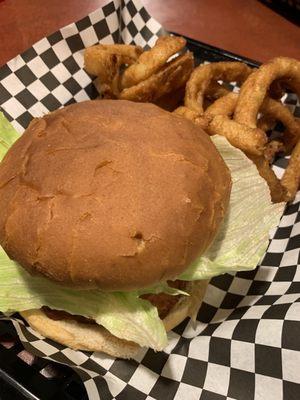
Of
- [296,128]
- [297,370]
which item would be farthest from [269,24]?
[297,370]

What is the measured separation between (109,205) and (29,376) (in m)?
0.63

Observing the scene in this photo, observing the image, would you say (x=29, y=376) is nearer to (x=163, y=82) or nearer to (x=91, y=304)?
(x=91, y=304)

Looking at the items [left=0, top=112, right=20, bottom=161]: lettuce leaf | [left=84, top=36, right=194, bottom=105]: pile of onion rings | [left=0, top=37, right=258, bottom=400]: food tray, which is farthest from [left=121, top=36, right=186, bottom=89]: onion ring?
[left=0, top=37, right=258, bottom=400]: food tray

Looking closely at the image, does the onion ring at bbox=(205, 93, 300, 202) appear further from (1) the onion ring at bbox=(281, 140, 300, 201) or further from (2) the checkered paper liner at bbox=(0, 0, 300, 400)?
(2) the checkered paper liner at bbox=(0, 0, 300, 400)

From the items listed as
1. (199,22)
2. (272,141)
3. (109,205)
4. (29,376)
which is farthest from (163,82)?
(199,22)

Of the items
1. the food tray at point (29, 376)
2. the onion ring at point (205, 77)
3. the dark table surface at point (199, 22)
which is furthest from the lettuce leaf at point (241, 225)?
the dark table surface at point (199, 22)

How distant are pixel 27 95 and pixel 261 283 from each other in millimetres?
1239

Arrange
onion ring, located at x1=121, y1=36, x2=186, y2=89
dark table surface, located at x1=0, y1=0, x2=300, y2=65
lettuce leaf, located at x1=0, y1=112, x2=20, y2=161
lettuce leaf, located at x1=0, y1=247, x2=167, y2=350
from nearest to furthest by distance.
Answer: lettuce leaf, located at x1=0, y1=247, x2=167, y2=350 → lettuce leaf, located at x1=0, y1=112, x2=20, y2=161 → onion ring, located at x1=121, y1=36, x2=186, y2=89 → dark table surface, located at x1=0, y1=0, x2=300, y2=65

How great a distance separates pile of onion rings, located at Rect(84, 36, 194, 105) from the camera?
1.91m

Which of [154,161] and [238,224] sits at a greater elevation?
[154,161]

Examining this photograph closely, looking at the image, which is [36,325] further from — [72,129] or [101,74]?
[101,74]

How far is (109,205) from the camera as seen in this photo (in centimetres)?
125

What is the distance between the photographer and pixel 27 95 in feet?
6.89

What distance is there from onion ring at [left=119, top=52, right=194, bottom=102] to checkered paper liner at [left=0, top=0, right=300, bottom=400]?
41 centimetres
